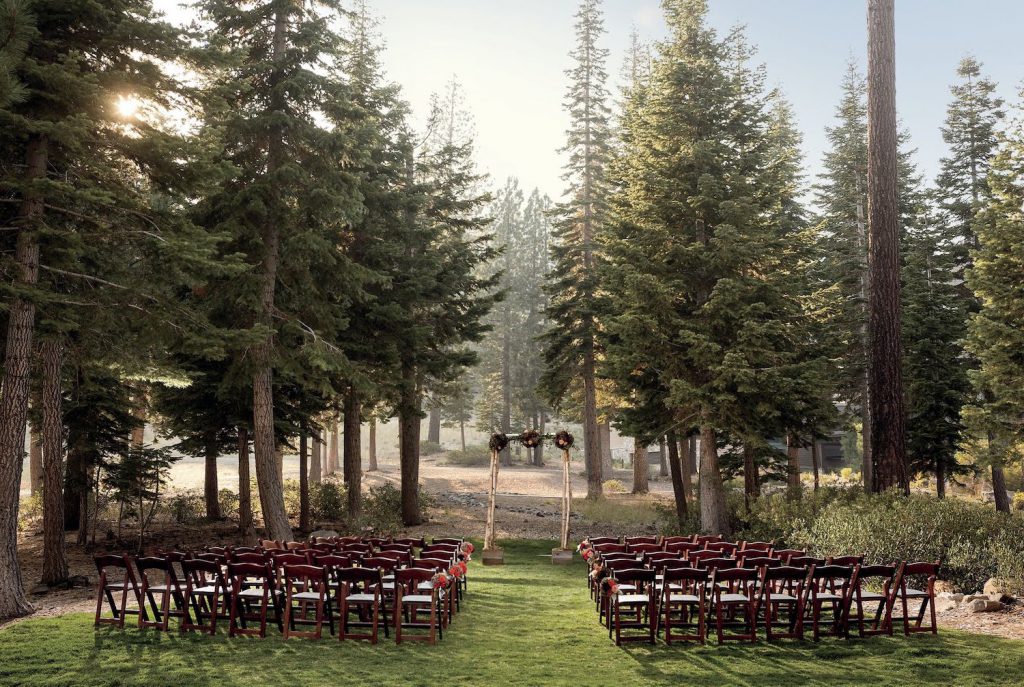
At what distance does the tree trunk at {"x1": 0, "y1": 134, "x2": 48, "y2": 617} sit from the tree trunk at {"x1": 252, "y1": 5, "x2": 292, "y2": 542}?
5.17 metres

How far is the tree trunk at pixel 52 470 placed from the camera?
49.1 ft

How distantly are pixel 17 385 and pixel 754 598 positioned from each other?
11211 millimetres

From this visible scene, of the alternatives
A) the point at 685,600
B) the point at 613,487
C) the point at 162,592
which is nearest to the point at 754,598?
the point at 685,600

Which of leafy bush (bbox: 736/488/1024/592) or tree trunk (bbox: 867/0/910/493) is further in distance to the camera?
tree trunk (bbox: 867/0/910/493)

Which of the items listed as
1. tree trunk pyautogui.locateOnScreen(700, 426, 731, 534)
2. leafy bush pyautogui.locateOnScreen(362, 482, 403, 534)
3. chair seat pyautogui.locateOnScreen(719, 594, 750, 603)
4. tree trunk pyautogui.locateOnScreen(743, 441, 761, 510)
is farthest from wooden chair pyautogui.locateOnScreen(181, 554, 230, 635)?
tree trunk pyautogui.locateOnScreen(743, 441, 761, 510)

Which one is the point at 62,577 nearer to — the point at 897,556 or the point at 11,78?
the point at 11,78

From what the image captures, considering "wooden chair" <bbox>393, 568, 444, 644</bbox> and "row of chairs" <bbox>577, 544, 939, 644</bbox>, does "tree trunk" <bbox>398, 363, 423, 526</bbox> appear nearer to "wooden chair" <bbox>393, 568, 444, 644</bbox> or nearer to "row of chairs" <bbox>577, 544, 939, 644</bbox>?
"wooden chair" <bbox>393, 568, 444, 644</bbox>

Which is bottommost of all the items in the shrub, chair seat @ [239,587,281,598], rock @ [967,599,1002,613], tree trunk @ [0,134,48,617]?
the shrub

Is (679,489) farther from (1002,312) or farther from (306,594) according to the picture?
(306,594)

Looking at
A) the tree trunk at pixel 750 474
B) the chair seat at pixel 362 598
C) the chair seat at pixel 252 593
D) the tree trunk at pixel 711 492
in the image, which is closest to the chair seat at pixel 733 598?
the chair seat at pixel 362 598

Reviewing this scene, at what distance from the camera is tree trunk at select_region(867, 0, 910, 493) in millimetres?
16094

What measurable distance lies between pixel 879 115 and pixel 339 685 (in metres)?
15.0

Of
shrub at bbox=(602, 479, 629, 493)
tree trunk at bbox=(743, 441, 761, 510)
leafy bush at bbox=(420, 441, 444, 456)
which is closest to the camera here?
tree trunk at bbox=(743, 441, 761, 510)

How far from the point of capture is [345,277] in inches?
724
